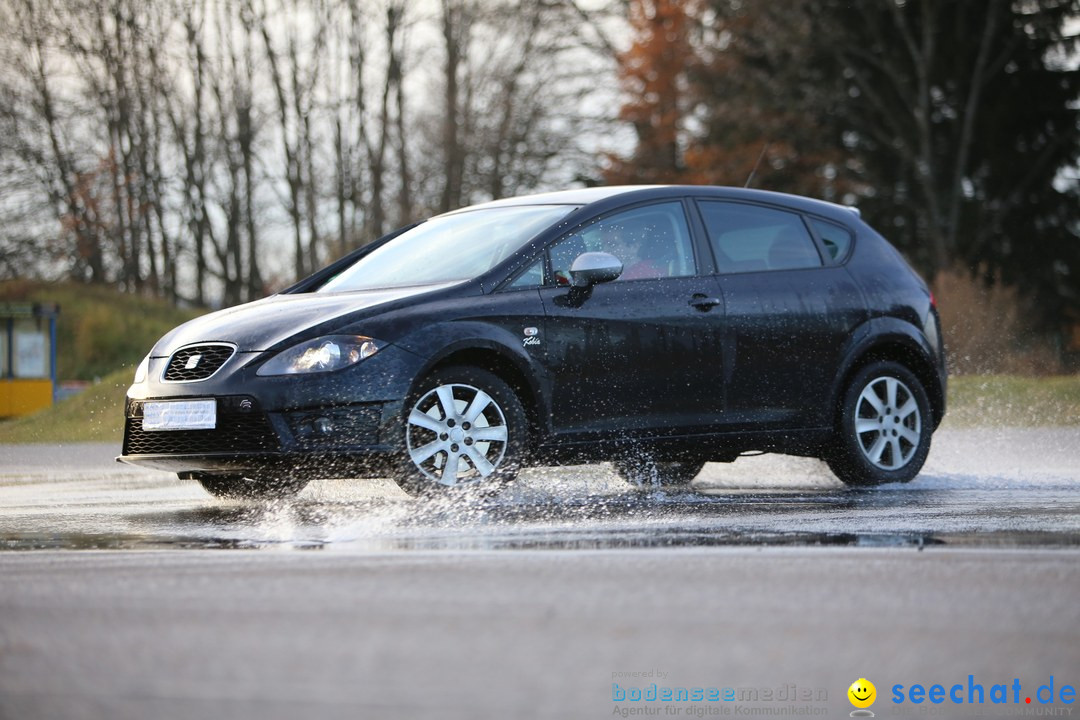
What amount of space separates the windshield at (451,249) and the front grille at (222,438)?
4.10ft

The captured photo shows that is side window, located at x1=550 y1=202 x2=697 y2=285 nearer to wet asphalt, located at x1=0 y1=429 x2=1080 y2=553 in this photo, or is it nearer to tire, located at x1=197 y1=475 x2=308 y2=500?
wet asphalt, located at x1=0 y1=429 x2=1080 y2=553

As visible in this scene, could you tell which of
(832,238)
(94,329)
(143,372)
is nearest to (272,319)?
(143,372)

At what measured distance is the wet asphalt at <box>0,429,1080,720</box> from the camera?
375 cm

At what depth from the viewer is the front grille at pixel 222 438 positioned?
26.4 feet

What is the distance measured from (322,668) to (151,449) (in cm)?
468

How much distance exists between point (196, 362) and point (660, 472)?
3586 mm

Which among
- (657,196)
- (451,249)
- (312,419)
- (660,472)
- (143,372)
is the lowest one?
(660,472)

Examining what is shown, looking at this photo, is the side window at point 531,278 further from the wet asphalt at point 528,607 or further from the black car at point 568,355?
the wet asphalt at point 528,607

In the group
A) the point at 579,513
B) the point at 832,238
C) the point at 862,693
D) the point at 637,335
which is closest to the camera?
the point at 862,693

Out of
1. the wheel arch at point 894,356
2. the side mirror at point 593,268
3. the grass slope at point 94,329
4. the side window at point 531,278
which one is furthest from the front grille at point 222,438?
the grass slope at point 94,329

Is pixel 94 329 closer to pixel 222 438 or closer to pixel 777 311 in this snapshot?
pixel 777 311

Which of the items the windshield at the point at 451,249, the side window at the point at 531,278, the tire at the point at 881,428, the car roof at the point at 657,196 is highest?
the car roof at the point at 657,196

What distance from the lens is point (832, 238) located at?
10258 millimetres

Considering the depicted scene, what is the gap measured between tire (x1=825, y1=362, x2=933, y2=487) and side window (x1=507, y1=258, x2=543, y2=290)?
217 cm
